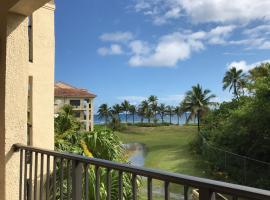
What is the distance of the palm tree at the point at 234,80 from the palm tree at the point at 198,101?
11.4 ft

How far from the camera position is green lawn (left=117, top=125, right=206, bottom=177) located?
3100 cm

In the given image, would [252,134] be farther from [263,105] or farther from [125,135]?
[125,135]

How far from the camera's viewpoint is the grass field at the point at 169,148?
100 feet

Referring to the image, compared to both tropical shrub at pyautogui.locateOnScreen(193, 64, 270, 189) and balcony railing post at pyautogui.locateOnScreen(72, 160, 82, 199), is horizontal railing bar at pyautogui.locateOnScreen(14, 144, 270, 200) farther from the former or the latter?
tropical shrub at pyautogui.locateOnScreen(193, 64, 270, 189)

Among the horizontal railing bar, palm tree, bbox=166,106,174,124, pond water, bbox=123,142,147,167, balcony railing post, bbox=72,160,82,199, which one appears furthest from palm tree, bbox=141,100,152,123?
the horizontal railing bar

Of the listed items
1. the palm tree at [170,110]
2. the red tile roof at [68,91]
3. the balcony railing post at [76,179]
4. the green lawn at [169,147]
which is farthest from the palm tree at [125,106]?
the balcony railing post at [76,179]

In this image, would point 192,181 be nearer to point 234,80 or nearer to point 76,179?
point 76,179

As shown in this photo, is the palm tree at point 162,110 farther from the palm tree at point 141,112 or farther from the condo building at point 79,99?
the condo building at point 79,99

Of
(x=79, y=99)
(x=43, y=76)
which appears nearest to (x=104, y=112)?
(x=79, y=99)

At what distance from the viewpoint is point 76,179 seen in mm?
2201

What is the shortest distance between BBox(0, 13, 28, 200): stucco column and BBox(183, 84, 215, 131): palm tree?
47.3 metres

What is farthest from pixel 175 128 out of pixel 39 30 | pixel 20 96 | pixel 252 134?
pixel 20 96

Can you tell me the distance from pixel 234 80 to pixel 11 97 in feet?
166

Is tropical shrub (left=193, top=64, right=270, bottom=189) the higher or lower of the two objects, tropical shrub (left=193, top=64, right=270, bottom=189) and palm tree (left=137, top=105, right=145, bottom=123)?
→ the lower
